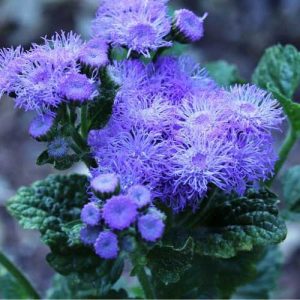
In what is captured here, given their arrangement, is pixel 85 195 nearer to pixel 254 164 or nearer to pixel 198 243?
pixel 198 243

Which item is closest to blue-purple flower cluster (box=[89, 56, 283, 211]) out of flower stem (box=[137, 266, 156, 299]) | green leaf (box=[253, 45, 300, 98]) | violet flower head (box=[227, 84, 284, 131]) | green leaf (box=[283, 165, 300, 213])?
violet flower head (box=[227, 84, 284, 131])

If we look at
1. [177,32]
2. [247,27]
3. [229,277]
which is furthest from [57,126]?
[247,27]

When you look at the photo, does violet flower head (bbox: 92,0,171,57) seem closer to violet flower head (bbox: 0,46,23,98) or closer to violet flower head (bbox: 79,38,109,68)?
violet flower head (bbox: 79,38,109,68)

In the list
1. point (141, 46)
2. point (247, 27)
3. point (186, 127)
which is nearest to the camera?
point (186, 127)

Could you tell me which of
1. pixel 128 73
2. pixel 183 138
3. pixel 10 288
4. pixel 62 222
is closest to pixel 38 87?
pixel 128 73

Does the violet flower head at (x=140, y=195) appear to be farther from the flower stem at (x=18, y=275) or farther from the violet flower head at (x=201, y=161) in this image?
the flower stem at (x=18, y=275)

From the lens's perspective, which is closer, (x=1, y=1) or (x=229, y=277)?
(x=229, y=277)

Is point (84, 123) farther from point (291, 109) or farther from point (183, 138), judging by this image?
point (291, 109)
